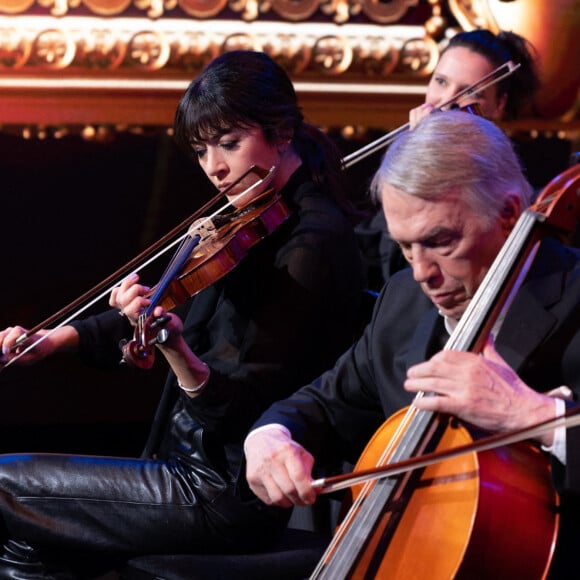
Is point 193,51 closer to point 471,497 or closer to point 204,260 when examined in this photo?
point 204,260

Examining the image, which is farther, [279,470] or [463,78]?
[463,78]

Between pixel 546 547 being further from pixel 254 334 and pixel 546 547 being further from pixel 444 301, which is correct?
pixel 254 334

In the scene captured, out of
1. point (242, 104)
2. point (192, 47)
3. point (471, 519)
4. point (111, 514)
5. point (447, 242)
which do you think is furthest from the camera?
point (192, 47)

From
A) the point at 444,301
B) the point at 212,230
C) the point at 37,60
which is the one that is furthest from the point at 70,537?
the point at 37,60

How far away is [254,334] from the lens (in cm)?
177

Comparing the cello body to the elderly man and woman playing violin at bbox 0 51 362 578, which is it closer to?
the elderly man

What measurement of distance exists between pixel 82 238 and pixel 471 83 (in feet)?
3.30

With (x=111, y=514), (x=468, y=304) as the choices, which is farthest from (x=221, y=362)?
(x=468, y=304)

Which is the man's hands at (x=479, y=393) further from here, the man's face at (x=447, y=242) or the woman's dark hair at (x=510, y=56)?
the woman's dark hair at (x=510, y=56)

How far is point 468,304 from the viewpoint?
4.30 feet

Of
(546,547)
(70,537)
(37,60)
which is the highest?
(37,60)

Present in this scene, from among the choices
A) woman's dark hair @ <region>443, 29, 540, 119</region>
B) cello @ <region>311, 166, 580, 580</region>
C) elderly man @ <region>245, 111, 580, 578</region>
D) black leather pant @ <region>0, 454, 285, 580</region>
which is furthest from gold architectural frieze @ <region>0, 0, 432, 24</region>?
cello @ <region>311, 166, 580, 580</region>

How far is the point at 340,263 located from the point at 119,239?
95 centimetres

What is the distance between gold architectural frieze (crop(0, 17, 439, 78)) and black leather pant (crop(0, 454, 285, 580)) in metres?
1.04
